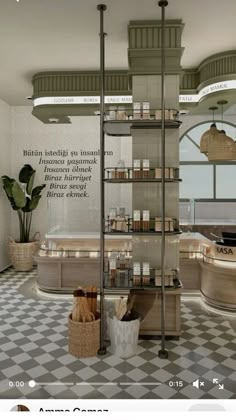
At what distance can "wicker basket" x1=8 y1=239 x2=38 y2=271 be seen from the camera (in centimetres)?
447

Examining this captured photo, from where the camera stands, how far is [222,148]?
2855 millimetres

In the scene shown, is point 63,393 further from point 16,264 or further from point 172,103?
point 16,264

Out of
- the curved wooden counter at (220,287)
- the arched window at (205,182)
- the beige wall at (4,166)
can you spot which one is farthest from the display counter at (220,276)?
the beige wall at (4,166)

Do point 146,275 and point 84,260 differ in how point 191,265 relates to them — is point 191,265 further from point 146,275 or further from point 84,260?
point 146,275

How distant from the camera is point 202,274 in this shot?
3.31m

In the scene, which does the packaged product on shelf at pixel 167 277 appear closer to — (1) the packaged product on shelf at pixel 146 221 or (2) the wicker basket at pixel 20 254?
(1) the packaged product on shelf at pixel 146 221

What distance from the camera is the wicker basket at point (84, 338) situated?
2.06 meters

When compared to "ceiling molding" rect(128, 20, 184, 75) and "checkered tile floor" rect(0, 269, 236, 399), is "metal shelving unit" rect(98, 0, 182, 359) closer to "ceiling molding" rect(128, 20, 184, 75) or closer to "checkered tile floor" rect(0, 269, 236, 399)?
"checkered tile floor" rect(0, 269, 236, 399)

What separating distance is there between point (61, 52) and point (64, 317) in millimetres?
2261

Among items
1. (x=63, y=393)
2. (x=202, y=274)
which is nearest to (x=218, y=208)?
(x=202, y=274)

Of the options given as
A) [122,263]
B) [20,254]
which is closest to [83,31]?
[122,263]

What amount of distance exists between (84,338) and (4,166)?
10.2 feet

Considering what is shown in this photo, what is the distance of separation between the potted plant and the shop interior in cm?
3

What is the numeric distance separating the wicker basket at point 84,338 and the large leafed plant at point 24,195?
2.66m
